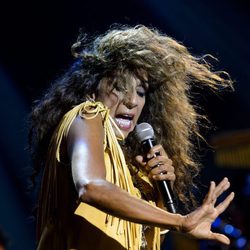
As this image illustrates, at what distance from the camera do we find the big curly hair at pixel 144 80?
8.86 feet

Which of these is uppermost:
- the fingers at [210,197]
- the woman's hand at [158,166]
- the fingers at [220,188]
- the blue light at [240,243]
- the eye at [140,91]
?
the eye at [140,91]

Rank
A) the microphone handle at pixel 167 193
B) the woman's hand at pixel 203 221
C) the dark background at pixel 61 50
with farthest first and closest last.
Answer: the dark background at pixel 61 50 < the microphone handle at pixel 167 193 < the woman's hand at pixel 203 221

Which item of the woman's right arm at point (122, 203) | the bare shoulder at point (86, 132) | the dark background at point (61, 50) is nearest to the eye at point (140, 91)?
the bare shoulder at point (86, 132)

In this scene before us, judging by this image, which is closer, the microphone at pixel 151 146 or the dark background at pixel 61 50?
the microphone at pixel 151 146

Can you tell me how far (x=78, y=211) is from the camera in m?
2.21

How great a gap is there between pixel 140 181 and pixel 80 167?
625mm

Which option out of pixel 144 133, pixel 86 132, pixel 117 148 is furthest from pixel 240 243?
pixel 86 132

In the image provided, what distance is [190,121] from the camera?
310 centimetres

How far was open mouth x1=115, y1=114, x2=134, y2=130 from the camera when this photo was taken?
8.54 ft

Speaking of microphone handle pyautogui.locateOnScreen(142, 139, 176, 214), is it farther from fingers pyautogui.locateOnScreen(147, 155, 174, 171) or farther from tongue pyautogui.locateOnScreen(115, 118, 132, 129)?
tongue pyautogui.locateOnScreen(115, 118, 132, 129)

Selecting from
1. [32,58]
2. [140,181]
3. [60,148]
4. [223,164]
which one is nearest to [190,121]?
[140,181]

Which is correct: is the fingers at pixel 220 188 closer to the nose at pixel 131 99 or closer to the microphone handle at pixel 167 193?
the microphone handle at pixel 167 193

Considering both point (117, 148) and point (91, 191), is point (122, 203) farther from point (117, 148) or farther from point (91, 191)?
point (117, 148)

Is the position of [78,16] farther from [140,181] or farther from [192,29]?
[140,181]
